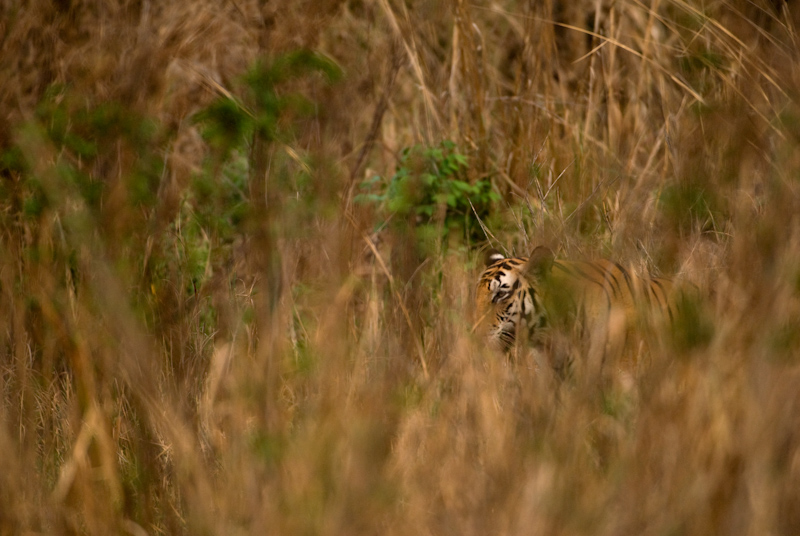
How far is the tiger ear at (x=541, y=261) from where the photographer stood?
1.75 m

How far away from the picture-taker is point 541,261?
78.5 inches

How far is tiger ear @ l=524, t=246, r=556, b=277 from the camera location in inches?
69.0

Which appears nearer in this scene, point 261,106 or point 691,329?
point 691,329

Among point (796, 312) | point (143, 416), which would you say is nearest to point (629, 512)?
point (796, 312)

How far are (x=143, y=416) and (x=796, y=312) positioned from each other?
1398mm

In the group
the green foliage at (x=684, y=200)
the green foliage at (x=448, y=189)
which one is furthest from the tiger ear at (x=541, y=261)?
the green foliage at (x=448, y=189)

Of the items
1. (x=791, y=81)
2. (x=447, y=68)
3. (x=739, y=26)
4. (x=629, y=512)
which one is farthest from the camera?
(x=447, y=68)

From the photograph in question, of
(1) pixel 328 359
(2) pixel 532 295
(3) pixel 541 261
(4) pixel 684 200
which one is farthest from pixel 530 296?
(1) pixel 328 359

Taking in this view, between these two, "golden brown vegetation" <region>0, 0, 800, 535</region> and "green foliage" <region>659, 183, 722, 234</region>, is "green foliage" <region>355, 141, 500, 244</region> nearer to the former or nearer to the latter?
"golden brown vegetation" <region>0, 0, 800, 535</region>

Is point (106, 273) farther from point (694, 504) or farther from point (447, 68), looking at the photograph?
point (447, 68)

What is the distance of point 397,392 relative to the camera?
1.52 meters

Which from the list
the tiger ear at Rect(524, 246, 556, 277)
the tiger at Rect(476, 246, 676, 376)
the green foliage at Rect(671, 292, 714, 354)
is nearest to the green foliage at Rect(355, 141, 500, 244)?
the tiger at Rect(476, 246, 676, 376)

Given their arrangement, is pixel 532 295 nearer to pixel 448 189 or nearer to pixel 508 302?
pixel 508 302

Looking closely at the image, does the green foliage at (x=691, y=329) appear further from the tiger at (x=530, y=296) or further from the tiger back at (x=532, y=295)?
the tiger at (x=530, y=296)
